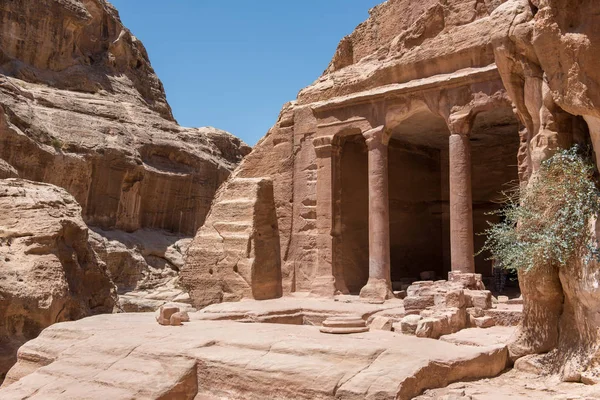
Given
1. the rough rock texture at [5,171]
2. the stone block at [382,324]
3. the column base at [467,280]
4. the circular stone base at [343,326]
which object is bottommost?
the stone block at [382,324]

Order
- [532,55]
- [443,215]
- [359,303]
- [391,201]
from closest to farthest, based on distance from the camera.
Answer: [532,55], [359,303], [391,201], [443,215]

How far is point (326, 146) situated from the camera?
15.1 meters

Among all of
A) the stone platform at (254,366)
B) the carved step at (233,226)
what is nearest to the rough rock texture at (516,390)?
the stone platform at (254,366)

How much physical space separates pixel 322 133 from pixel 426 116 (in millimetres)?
2624

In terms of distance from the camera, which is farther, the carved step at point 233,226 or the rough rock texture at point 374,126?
the carved step at point 233,226

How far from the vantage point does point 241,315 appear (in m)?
10.9

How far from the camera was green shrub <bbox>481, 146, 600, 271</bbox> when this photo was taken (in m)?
6.58

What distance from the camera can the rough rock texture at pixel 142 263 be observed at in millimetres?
24188

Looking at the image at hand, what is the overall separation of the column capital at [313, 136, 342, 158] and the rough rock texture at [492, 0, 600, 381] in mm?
7389

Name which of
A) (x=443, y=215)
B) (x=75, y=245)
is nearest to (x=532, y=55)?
(x=75, y=245)

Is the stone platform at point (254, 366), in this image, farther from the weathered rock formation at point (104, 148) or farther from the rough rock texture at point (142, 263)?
the rough rock texture at point (142, 263)

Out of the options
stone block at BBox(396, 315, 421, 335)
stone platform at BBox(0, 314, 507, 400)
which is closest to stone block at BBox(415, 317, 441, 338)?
stone block at BBox(396, 315, 421, 335)

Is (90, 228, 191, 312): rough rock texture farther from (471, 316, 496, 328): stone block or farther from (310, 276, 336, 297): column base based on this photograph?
(471, 316, 496, 328): stone block

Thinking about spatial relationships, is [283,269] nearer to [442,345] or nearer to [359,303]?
[359,303]
